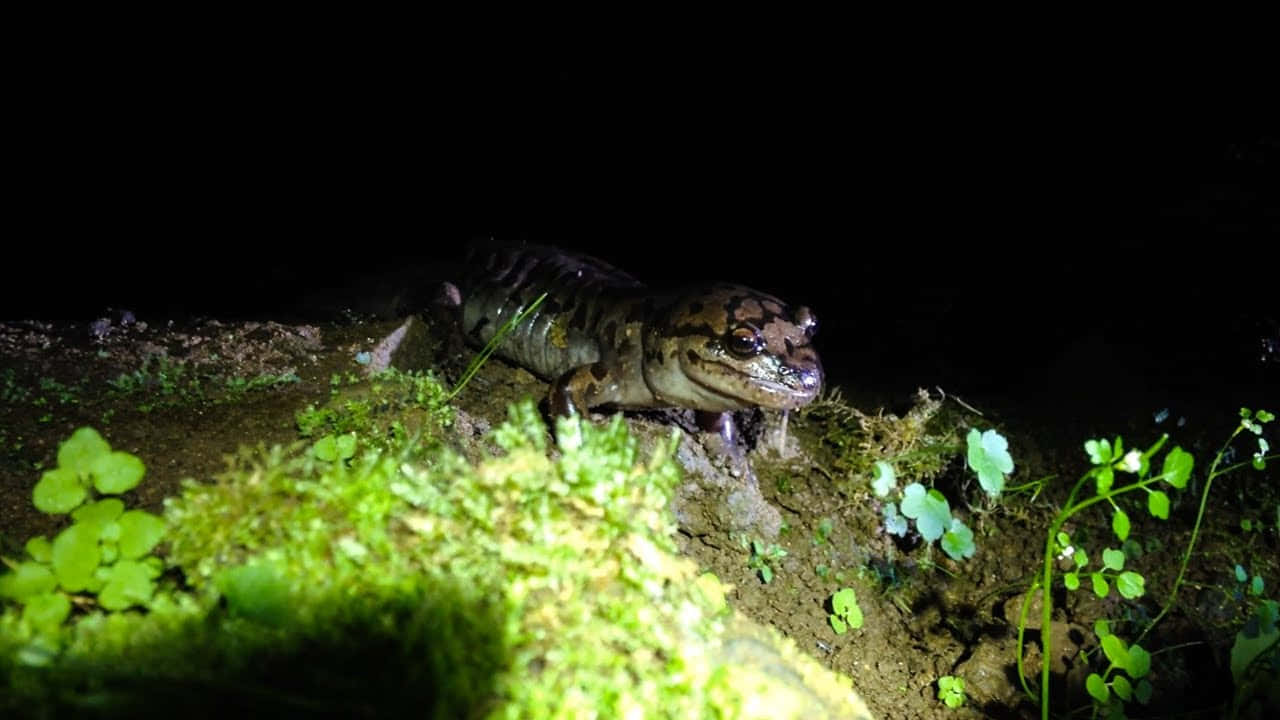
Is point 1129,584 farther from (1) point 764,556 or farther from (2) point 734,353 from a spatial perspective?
(2) point 734,353

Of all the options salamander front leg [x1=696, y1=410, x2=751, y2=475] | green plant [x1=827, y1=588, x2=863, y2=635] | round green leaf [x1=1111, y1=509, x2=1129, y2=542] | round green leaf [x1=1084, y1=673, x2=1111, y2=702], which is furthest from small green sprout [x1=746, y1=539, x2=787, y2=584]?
round green leaf [x1=1111, y1=509, x2=1129, y2=542]

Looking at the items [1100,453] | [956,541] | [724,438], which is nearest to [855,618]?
[956,541]

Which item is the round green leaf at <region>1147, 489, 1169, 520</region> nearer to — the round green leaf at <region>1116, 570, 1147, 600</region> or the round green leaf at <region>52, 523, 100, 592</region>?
the round green leaf at <region>1116, 570, 1147, 600</region>

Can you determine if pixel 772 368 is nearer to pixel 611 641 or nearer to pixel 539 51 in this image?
pixel 611 641

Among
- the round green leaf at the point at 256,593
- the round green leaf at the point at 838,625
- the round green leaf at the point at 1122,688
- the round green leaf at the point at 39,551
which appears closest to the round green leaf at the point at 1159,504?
the round green leaf at the point at 1122,688

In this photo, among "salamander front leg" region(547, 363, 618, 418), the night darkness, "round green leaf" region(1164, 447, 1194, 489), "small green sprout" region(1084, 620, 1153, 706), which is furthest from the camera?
the night darkness

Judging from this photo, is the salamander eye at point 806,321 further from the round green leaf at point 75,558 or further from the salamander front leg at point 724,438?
the round green leaf at point 75,558
